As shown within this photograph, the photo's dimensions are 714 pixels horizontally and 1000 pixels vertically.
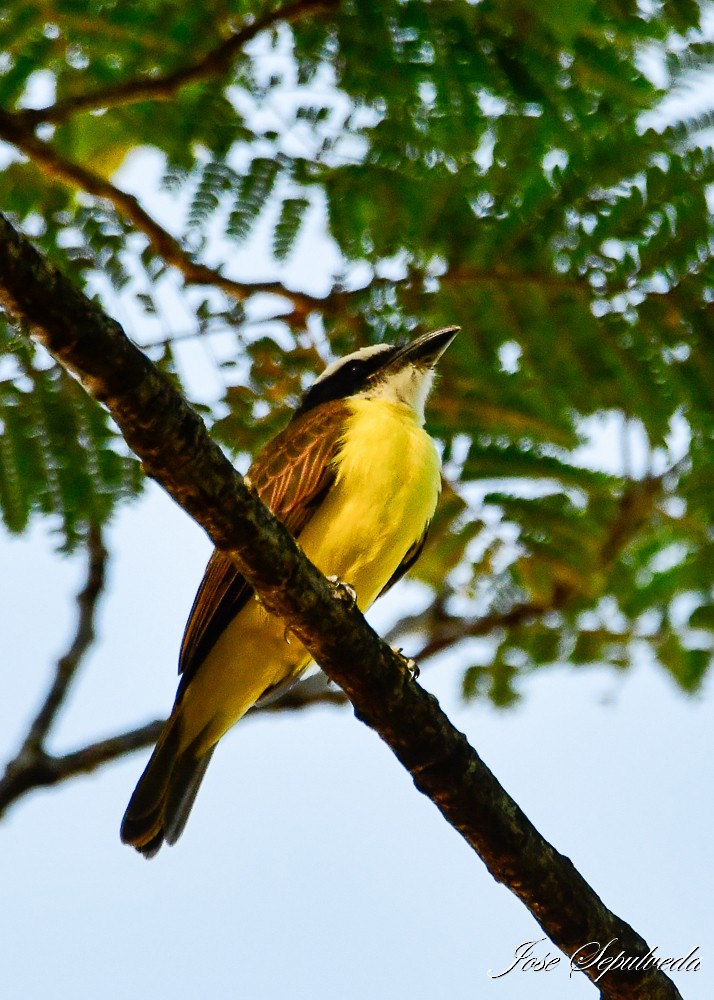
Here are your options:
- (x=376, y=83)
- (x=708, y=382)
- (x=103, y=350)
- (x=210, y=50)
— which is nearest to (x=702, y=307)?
(x=708, y=382)

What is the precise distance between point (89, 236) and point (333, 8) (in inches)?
48.1

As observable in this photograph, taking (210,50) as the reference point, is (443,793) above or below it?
below

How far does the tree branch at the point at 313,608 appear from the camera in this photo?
2.76 metres

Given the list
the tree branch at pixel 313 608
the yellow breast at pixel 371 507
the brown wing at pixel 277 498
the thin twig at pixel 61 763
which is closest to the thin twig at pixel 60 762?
the thin twig at pixel 61 763

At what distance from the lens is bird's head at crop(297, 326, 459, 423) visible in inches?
207

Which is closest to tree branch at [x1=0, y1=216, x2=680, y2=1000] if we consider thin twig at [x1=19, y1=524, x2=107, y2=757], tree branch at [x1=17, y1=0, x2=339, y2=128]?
tree branch at [x1=17, y1=0, x2=339, y2=128]

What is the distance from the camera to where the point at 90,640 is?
6.05 m

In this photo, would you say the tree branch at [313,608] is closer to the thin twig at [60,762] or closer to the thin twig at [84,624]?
the thin twig at [60,762]

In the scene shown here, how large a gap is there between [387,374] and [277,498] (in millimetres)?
1015

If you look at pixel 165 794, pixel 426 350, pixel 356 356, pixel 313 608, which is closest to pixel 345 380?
pixel 356 356

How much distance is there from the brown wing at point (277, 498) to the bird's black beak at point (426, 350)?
0.56 m

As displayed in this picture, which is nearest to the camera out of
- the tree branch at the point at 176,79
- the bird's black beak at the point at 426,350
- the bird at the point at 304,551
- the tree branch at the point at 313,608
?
the tree branch at the point at 313,608

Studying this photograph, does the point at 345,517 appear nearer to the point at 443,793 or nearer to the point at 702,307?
the point at 443,793

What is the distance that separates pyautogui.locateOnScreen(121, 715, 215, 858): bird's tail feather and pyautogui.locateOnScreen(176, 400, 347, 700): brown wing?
246 mm
